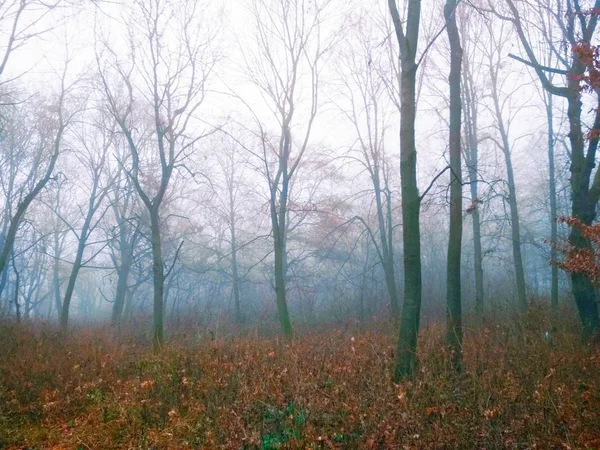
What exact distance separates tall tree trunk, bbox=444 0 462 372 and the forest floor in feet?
1.07

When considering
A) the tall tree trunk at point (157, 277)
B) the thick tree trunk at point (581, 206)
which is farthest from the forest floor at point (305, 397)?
the tall tree trunk at point (157, 277)

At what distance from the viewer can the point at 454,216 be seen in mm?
8219

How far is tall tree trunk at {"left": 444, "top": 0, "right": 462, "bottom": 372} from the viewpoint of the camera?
774 cm

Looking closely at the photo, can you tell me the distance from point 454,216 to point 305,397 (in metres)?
3.98

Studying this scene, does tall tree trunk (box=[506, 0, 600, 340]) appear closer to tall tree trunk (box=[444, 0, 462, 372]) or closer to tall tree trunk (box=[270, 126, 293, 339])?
tall tree trunk (box=[444, 0, 462, 372])

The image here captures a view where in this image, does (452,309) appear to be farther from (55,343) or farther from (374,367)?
(55,343)

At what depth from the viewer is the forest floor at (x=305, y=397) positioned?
5098 mm

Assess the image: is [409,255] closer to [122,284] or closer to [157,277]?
[157,277]

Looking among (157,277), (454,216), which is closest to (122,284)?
(157,277)

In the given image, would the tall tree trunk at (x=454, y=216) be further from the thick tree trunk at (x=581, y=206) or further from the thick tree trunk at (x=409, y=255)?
the thick tree trunk at (x=581, y=206)

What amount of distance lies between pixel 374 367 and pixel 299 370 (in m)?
1.13

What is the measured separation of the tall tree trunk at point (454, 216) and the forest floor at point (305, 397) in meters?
0.33

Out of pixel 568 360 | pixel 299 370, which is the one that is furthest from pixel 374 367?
pixel 568 360

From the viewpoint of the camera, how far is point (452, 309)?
7945mm
